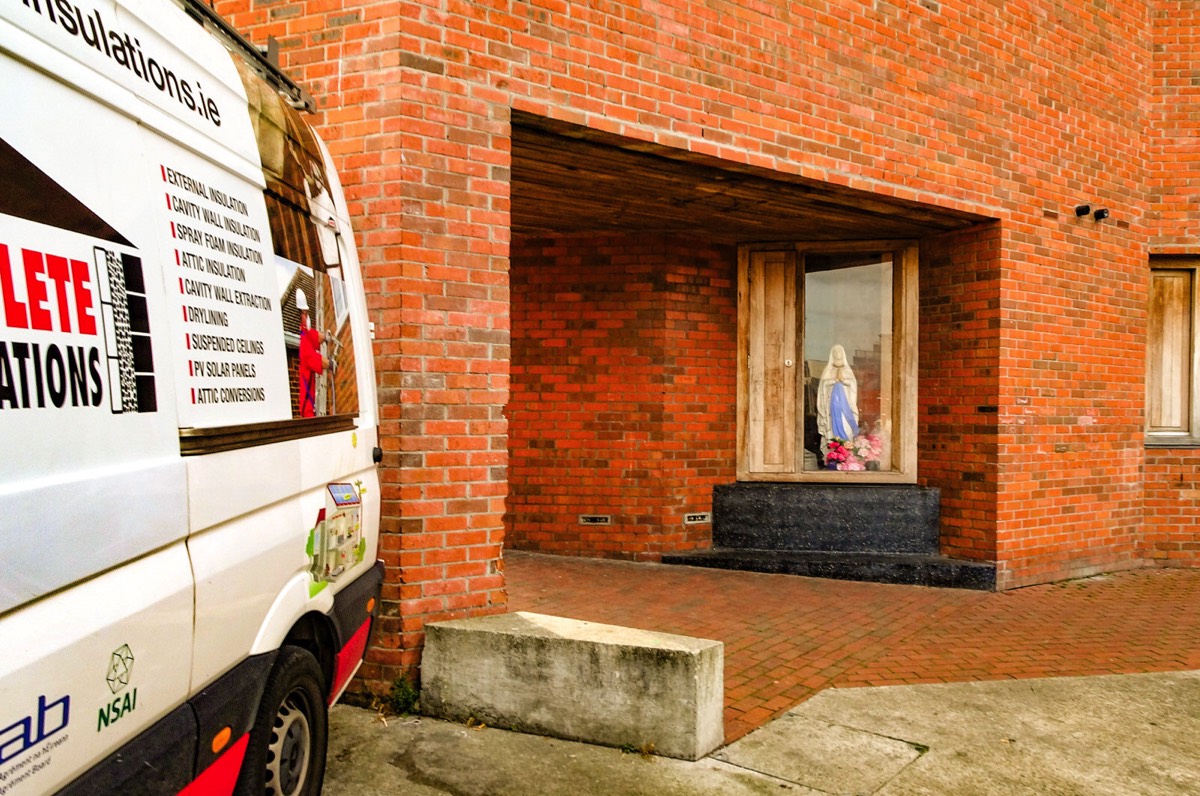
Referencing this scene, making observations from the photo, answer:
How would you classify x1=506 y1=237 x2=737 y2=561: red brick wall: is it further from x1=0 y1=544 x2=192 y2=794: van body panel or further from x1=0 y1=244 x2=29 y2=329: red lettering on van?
x1=0 y1=244 x2=29 y2=329: red lettering on van

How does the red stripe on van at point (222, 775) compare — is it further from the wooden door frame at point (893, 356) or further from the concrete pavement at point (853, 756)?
the wooden door frame at point (893, 356)

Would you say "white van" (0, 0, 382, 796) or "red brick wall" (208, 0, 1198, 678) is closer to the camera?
"white van" (0, 0, 382, 796)

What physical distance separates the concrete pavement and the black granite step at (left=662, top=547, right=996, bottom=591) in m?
2.60

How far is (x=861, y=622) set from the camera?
20.7 ft

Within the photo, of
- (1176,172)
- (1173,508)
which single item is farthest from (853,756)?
(1176,172)

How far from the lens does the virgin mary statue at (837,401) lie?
829 centimetres

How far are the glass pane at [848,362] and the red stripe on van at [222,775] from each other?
6.38 meters

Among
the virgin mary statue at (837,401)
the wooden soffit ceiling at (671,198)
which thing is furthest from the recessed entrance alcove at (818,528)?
the wooden soffit ceiling at (671,198)

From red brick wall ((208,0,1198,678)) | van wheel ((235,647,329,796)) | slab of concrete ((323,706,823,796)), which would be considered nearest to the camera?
van wheel ((235,647,329,796))

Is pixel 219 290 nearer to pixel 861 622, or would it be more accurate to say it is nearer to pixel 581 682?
pixel 581 682

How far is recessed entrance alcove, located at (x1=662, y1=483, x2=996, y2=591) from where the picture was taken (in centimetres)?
775

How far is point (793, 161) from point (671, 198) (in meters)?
0.96

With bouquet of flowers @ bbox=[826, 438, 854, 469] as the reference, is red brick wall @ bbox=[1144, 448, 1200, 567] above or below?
below

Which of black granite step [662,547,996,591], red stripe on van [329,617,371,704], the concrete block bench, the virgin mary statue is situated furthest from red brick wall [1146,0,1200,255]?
red stripe on van [329,617,371,704]
